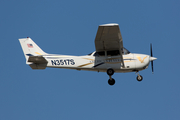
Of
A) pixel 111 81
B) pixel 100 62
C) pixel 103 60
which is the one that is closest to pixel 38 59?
pixel 100 62

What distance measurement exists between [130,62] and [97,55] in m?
2.31

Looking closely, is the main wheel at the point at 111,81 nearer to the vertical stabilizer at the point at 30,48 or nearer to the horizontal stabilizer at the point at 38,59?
the horizontal stabilizer at the point at 38,59

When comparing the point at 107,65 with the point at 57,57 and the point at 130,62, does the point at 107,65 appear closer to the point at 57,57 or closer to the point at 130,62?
the point at 130,62

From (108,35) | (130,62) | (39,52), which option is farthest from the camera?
(39,52)

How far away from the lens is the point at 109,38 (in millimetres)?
18766

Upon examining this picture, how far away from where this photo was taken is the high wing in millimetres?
17344

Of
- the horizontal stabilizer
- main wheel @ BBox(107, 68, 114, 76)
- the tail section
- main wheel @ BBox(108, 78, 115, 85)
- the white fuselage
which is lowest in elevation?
main wheel @ BBox(108, 78, 115, 85)

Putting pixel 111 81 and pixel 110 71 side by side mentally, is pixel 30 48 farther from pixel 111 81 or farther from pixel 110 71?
pixel 111 81

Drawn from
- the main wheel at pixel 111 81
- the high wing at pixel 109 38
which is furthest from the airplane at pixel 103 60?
the main wheel at pixel 111 81

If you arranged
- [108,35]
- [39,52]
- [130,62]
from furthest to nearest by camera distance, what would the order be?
[39,52]
[130,62]
[108,35]

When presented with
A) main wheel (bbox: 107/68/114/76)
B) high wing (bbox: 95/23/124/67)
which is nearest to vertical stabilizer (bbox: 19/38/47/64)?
high wing (bbox: 95/23/124/67)

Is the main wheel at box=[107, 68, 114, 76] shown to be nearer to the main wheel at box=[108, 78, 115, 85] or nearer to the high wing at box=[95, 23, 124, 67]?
the high wing at box=[95, 23, 124, 67]

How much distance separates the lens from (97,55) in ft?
66.7

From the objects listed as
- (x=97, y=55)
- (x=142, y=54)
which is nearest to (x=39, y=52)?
(x=97, y=55)
